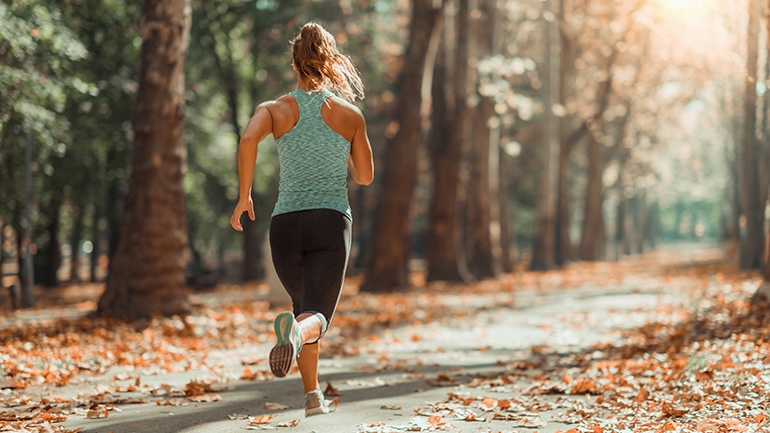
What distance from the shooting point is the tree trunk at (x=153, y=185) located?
1091 centimetres

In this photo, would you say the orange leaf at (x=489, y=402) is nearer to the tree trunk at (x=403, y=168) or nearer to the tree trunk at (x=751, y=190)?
the tree trunk at (x=403, y=168)

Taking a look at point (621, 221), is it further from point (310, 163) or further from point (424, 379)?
point (310, 163)

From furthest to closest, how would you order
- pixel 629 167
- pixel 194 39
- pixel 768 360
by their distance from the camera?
pixel 629 167
pixel 194 39
pixel 768 360

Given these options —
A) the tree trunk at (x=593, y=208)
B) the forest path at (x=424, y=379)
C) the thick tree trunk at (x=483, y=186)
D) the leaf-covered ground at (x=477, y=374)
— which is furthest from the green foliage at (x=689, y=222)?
the leaf-covered ground at (x=477, y=374)

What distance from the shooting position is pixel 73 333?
948 centimetres

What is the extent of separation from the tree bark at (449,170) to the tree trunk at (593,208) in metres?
14.5

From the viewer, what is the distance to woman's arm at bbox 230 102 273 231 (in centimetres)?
435

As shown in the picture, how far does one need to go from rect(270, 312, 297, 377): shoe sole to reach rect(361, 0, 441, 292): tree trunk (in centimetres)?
1382

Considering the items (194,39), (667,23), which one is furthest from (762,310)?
(667,23)

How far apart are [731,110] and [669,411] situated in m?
27.6

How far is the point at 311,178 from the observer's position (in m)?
4.48

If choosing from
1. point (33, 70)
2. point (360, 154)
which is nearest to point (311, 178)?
point (360, 154)

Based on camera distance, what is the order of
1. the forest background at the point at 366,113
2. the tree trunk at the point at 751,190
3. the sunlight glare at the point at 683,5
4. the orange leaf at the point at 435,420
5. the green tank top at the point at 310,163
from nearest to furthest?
the green tank top at the point at 310,163, the orange leaf at the point at 435,420, the forest background at the point at 366,113, the tree trunk at the point at 751,190, the sunlight glare at the point at 683,5

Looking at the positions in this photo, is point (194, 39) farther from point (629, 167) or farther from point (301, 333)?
point (629, 167)
